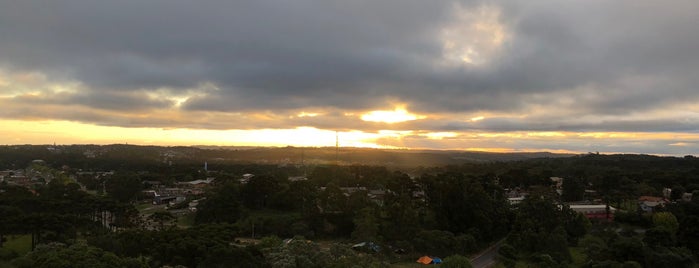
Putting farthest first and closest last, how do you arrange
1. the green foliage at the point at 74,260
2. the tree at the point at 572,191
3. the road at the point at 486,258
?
the tree at the point at 572,191 → the road at the point at 486,258 → the green foliage at the point at 74,260

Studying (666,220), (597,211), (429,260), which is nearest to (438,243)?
(429,260)

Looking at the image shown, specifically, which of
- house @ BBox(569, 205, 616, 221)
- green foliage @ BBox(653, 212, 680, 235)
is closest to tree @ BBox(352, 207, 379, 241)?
house @ BBox(569, 205, 616, 221)

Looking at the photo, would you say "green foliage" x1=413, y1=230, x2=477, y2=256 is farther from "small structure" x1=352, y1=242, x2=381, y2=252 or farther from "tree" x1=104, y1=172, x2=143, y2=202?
"tree" x1=104, y1=172, x2=143, y2=202

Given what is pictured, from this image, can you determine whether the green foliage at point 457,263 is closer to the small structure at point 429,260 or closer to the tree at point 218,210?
the small structure at point 429,260

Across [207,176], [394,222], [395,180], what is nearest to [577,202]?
[395,180]

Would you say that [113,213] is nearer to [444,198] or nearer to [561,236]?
→ [444,198]

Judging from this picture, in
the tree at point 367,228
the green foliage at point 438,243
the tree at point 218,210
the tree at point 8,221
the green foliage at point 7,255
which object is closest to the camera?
the green foliage at point 7,255

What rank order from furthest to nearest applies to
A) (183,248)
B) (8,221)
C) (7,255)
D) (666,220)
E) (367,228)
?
(666,220), (367,228), (8,221), (7,255), (183,248)

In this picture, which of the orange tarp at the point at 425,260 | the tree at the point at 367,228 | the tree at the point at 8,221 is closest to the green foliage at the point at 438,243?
the orange tarp at the point at 425,260

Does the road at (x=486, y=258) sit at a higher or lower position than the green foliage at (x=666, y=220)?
lower

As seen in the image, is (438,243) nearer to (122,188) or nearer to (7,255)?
(7,255)
